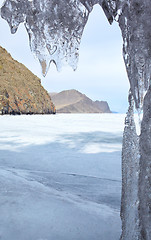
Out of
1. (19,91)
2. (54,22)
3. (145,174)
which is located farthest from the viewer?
(19,91)

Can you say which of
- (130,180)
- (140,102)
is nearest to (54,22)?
(140,102)

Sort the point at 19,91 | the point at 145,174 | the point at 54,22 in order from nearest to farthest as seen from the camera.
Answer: the point at 145,174 < the point at 54,22 < the point at 19,91

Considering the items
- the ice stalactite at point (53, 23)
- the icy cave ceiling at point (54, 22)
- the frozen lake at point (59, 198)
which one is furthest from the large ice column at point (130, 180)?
the ice stalactite at point (53, 23)

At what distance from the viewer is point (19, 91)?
15070mm

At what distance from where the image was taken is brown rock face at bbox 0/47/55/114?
1345cm

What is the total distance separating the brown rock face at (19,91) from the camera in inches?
529

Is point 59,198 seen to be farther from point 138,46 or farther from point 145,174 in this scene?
point 138,46

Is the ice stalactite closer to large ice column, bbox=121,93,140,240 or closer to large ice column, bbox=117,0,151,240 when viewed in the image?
large ice column, bbox=117,0,151,240

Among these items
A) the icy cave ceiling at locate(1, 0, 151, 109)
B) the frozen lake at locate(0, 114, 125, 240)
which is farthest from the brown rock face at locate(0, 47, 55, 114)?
the icy cave ceiling at locate(1, 0, 151, 109)

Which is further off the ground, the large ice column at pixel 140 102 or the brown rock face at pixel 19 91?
the brown rock face at pixel 19 91

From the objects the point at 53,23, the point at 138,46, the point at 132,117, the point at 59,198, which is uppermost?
the point at 53,23

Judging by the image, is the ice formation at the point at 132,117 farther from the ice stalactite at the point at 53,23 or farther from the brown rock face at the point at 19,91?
the brown rock face at the point at 19,91

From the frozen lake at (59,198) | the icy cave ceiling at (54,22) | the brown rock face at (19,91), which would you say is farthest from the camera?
the brown rock face at (19,91)

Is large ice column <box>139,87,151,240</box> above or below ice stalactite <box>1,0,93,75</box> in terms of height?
below
